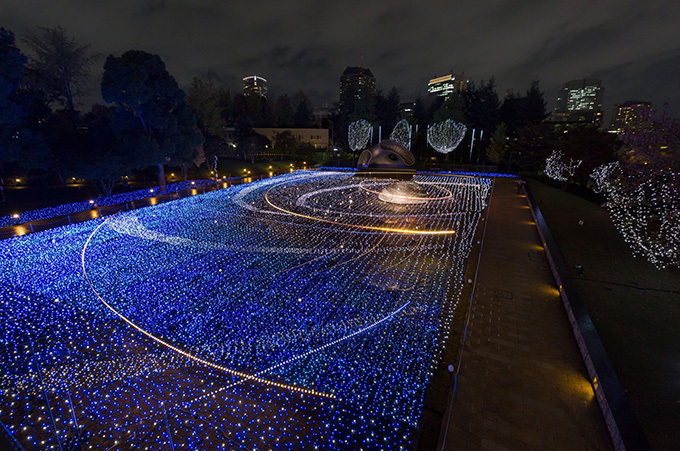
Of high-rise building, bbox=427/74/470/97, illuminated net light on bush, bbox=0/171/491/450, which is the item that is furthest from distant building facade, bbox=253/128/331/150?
high-rise building, bbox=427/74/470/97

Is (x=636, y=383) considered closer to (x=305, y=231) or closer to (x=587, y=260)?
(x=587, y=260)

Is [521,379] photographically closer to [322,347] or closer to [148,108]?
[322,347]

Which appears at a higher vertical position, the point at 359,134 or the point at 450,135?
the point at 359,134

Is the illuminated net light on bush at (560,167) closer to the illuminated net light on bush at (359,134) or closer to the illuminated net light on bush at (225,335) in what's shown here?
the illuminated net light on bush at (225,335)

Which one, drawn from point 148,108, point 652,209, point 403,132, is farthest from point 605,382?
point 403,132

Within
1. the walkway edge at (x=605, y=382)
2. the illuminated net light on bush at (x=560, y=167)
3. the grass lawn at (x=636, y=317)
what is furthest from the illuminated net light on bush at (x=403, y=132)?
the walkway edge at (x=605, y=382)

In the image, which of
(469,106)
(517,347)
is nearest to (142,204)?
(517,347)
